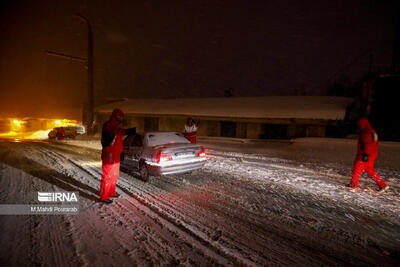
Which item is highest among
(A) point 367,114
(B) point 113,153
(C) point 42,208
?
(A) point 367,114

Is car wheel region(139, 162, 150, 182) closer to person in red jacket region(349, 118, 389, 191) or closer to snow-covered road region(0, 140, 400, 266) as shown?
snow-covered road region(0, 140, 400, 266)

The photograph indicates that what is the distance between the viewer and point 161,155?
523 centimetres

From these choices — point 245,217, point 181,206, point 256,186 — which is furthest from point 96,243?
point 256,186

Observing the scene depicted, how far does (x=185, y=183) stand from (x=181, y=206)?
1.50 meters

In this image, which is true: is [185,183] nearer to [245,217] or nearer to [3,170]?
[245,217]

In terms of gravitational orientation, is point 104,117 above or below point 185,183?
above

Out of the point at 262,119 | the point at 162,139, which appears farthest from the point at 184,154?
the point at 262,119

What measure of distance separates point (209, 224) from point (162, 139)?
10.6 ft

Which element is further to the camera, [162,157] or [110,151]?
[162,157]

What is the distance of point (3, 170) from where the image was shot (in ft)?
21.7

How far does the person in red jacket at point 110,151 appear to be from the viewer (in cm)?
425

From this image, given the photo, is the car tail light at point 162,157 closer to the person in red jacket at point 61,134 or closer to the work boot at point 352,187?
the work boot at point 352,187

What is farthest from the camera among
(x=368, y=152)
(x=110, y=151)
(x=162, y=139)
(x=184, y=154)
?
(x=162, y=139)

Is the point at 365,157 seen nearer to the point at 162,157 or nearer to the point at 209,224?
the point at 209,224
